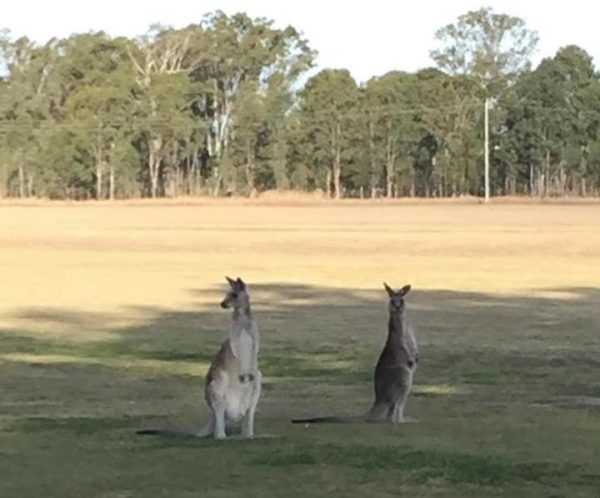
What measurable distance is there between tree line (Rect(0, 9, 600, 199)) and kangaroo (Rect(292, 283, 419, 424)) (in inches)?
3415

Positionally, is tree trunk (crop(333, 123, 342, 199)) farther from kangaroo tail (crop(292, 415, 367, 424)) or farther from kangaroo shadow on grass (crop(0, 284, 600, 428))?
kangaroo tail (crop(292, 415, 367, 424))

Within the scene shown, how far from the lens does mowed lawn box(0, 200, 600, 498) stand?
845cm

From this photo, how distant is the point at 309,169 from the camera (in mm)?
100062

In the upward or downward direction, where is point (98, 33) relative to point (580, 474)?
upward

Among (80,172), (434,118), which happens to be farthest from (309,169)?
(80,172)

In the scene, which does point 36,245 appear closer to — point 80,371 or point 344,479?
point 80,371

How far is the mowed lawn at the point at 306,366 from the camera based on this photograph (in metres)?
8.45

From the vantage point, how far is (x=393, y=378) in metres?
10.5

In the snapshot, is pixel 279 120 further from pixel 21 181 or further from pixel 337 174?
pixel 21 181

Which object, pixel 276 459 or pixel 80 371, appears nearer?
pixel 276 459

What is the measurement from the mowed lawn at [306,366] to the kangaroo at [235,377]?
0.77 feet

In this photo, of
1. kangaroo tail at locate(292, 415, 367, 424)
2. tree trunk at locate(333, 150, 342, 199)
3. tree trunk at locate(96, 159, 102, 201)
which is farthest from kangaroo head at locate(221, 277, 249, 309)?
tree trunk at locate(96, 159, 102, 201)

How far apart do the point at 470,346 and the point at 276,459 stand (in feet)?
33.1

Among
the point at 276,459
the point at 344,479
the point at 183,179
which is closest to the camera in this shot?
the point at 344,479
